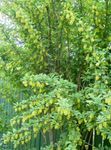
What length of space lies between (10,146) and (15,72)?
207 cm

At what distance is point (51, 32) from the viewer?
12.7 feet

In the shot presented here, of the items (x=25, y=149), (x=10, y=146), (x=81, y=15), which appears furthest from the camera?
(x=10, y=146)

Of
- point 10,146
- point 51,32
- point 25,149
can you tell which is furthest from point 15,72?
point 10,146

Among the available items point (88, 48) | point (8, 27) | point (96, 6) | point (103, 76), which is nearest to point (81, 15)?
point (96, 6)

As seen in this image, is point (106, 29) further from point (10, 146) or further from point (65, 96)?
point (10, 146)

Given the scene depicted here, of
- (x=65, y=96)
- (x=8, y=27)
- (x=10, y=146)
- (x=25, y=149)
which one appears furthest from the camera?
(x=10, y=146)

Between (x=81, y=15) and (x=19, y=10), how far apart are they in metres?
0.64

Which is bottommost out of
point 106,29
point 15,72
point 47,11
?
point 15,72

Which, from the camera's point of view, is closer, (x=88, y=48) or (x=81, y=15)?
(x=88, y=48)

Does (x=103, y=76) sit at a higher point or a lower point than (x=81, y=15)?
lower

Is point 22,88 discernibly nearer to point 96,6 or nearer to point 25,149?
point 25,149

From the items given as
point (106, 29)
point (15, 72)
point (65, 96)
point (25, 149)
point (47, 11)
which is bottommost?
point (25, 149)

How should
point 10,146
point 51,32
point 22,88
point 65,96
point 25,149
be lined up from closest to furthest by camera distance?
point 65,96
point 51,32
point 22,88
point 25,149
point 10,146

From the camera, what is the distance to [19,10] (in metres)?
3.61
